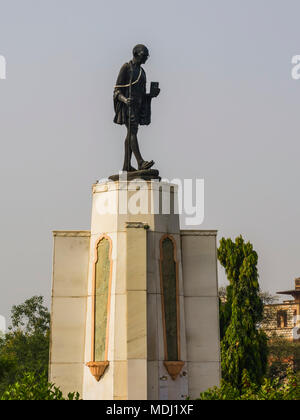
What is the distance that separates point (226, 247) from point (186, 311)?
95.9 feet

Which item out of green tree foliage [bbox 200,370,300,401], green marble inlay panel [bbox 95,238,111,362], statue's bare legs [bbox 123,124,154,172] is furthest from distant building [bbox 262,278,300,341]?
green tree foliage [bbox 200,370,300,401]

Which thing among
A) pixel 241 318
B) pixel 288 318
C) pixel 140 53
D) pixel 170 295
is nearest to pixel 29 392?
pixel 170 295

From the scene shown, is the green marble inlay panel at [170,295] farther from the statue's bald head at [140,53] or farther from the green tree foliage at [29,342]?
the green tree foliage at [29,342]

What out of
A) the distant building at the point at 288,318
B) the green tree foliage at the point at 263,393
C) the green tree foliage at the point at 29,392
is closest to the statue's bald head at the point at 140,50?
the green tree foliage at the point at 263,393

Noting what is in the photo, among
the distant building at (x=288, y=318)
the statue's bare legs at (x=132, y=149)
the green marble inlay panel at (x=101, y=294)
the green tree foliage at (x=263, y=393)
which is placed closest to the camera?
the green tree foliage at (x=263, y=393)

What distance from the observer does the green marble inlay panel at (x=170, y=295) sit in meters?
21.1

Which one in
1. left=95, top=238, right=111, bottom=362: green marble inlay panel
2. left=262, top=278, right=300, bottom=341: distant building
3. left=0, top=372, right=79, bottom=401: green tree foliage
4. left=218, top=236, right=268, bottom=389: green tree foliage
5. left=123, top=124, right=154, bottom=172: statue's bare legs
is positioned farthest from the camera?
left=262, top=278, right=300, bottom=341: distant building

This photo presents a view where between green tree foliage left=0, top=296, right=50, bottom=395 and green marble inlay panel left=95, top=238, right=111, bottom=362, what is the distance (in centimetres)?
3015

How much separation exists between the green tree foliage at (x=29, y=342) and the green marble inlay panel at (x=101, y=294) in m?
30.1

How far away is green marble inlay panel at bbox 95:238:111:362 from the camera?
21.1m

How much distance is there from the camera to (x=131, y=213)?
21.4 metres

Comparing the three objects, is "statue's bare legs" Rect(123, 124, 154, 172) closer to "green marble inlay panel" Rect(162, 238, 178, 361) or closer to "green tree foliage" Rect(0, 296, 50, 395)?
"green marble inlay panel" Rect(162, 238, 178, 361)
